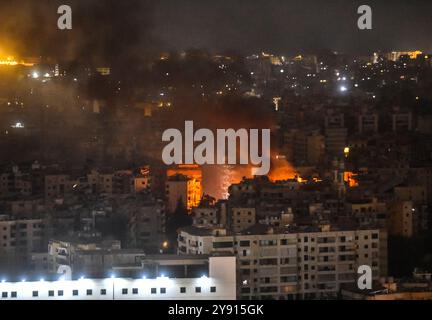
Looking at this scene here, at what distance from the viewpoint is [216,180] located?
7789 millimetres

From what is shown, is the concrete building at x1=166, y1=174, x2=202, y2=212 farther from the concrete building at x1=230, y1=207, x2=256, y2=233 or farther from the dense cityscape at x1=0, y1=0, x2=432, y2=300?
the concrete building at x1=230, y1=207, x2=256, y2=233

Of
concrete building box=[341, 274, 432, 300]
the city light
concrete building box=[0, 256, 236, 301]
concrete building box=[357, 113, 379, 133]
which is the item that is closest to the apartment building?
concrete building box=[341, 274, 432, 300]

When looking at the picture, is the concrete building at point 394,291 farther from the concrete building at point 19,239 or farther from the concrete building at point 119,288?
the concrete building at point 19,239

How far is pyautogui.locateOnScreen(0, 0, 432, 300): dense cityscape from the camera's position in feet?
17.7

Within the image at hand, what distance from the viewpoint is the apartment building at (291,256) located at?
569cm

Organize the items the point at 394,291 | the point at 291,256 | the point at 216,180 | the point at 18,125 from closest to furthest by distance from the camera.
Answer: the point at 394,291
the point at 291,256
the point at 216,180
the point at 18,125

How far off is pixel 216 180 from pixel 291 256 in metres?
1.91

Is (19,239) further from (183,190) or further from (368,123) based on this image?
(368,123)

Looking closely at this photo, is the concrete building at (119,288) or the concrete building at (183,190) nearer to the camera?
the concrete building at (119,288)

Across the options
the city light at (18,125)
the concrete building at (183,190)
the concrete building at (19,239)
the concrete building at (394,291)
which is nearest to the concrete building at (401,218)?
the concrete building at (183,190)

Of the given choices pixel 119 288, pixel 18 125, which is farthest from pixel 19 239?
pixel 18 125

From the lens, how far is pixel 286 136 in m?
9.27

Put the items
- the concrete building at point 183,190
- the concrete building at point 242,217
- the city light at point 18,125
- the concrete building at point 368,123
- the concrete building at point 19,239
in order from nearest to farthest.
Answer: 1. the concrete building at point 19,239
2. the concrete building at point 242,217
3. the concrete building at point 183,190
4. the city light at point 18,125
5. the concrete building at point 368,123

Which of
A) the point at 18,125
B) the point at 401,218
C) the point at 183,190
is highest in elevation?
the point at 18,125
